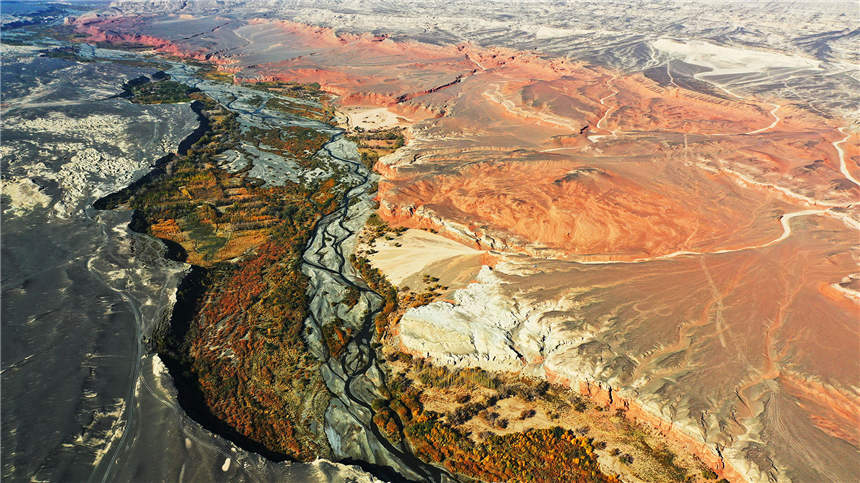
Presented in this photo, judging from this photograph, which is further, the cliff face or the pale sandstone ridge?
the pale sandstone ridge

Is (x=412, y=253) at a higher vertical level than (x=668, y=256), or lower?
lower

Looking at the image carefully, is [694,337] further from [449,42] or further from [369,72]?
[449,42]

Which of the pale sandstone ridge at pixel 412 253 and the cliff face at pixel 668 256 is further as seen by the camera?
the pale sandstone ridge at pixel 412 253

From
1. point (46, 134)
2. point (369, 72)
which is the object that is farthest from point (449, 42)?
point (46, 134)

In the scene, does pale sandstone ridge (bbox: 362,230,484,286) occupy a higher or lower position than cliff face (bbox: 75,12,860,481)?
lower

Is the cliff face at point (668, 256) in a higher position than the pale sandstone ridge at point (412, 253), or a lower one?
higher

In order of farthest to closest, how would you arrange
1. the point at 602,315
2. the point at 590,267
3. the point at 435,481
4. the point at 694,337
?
the point at 590,267 → the point at 602,315 → the point at 694,337 → the point at 435,481

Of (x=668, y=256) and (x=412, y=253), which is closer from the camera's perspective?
(x=668, y=256)

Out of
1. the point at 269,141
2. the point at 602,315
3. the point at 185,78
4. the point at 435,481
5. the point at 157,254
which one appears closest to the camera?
the point at 435,481
